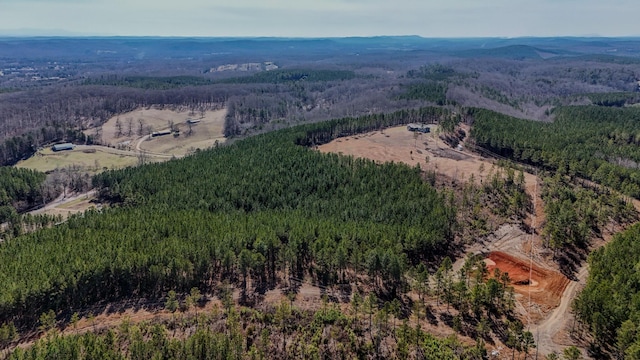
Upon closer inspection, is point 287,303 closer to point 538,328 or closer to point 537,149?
point 538,328

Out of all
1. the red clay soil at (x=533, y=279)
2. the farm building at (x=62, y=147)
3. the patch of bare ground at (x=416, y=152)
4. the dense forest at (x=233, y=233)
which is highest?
the patch of bare ground at (x=416, y=152)

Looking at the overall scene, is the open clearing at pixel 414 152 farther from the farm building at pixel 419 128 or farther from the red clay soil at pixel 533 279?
the red clay soil at pixel 533 279

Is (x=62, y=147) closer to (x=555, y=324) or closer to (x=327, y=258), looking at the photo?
(x=327, y=258)

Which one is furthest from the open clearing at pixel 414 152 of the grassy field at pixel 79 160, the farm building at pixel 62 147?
the farm building at pixel 62 147

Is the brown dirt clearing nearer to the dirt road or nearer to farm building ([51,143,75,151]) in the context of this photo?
the dirt road

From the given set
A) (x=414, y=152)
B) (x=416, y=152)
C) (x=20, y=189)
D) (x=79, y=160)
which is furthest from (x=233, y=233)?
(x=79, y=160)

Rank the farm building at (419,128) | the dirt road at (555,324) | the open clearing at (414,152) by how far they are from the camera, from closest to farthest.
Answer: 1. the dirt road at (555,324)
2. the open clearing at (414,152)
3. the farm building at (419,128)

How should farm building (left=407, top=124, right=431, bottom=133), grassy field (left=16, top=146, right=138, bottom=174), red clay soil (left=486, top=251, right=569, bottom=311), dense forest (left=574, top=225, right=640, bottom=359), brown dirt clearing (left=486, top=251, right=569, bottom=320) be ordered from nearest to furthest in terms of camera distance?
dense forest (left=574, top=225, right=640, bottom=359) < brown dirt clearing (left=486, top=251, right=569, bottom=320) < red clay soil (left=486, top=251, right=569, bottom=311) < farm building (left=407, top=124, right=431, bottom=133) < grassy field (left=16, top=146, right=138, bottom=174)

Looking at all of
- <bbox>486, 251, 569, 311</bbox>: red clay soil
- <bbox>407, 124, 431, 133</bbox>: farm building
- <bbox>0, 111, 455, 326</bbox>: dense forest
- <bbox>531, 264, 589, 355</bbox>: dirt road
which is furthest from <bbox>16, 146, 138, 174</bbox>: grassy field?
<bbox>531, 264, 589, 355</bbox>: dirt road
